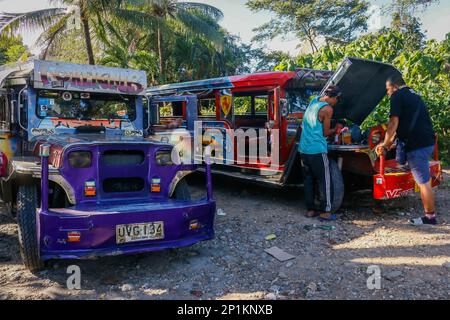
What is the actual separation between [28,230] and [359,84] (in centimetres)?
464

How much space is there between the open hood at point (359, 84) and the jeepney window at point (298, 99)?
1.91 ft

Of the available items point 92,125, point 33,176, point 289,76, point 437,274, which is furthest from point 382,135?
point 33,176

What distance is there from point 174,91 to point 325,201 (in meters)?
Result: 4.27

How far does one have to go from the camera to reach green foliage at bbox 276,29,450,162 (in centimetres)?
930

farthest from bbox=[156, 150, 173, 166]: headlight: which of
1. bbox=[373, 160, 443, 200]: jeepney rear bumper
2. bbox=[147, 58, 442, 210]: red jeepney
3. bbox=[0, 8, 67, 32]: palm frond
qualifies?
bbox=[0, 8, 67, 32]: palm frond

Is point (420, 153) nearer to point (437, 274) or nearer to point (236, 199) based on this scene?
point (437, 274)

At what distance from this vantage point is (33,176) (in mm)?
3752

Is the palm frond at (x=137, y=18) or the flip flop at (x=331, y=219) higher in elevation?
the palm frond at (x=137, y=18)

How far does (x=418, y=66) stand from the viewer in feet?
32.0

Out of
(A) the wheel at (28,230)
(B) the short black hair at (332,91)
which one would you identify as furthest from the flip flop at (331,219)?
(A) the wheel at (28,230)

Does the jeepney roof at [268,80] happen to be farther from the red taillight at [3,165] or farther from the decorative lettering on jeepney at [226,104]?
the red taillight at [3,165]

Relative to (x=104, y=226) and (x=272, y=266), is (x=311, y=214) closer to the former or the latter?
(x=272, y=266)

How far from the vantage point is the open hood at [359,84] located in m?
5.47

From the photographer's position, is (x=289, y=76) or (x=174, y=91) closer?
(x=289, y=76)
